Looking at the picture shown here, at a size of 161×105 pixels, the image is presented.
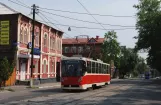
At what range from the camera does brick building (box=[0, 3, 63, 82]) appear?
43.0m

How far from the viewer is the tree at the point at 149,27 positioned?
56.7m

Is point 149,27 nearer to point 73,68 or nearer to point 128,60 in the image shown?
point 73,68

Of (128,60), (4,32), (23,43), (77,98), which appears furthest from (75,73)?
(128,60)

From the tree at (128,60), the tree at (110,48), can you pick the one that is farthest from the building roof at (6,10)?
the tree at (128,60)

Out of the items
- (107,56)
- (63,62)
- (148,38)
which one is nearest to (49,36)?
(148,38)

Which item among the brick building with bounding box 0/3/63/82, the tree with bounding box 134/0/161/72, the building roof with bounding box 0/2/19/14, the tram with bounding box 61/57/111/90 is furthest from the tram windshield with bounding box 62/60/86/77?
the tree with bounding box 134/0/161/72

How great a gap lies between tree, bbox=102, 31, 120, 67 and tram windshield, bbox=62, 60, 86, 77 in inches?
2646

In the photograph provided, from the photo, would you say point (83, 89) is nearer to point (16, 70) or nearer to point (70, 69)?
point (70, 69)

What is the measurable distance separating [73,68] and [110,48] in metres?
67.8

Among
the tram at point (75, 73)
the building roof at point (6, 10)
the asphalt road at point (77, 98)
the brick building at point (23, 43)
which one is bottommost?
the asphalt road at point (77, 98)

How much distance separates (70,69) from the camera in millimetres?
30469

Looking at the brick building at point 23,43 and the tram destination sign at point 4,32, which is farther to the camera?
the tram destination sign at point 4,32

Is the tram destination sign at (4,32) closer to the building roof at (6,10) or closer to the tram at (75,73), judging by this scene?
the building roof at (6,10)

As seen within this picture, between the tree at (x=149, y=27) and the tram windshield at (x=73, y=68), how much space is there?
83.3 ft
